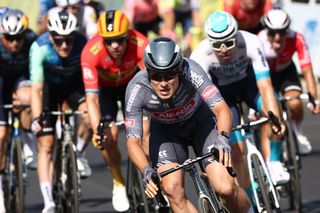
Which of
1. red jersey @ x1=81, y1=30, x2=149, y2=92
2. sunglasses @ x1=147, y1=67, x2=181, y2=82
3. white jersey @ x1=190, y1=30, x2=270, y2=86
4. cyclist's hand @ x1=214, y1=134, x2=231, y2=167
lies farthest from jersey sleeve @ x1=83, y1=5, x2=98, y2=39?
cyclist's hand @ x1=214, y1=134, x2=231, y2=167

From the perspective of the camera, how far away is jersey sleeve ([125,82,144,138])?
9.80m

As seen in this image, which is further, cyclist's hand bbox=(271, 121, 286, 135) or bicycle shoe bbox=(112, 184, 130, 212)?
bicycle shoe bbox=(112, 184, 130, 212)

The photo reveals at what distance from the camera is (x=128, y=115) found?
9.88 meters

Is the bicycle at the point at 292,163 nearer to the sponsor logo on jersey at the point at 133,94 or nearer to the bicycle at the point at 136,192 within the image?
the bicycle at the point at 136,192

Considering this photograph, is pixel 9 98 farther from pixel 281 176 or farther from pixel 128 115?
pixel 128 115

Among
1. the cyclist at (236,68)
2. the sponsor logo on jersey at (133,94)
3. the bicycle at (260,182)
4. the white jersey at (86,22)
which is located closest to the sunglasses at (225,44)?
the cyclist at (236,68)

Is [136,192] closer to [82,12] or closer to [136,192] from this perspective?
[136,192]

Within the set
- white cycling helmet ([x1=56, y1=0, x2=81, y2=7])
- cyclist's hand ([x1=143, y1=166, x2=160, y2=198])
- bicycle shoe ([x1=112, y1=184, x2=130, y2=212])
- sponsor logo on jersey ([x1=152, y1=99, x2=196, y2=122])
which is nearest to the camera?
cyclist's hand ([x1=143, y1=166, x2=160, y2=198])

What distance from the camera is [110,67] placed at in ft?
40.8

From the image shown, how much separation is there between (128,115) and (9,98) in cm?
374

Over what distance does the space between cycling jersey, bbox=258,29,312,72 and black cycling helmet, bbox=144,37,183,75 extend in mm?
3954

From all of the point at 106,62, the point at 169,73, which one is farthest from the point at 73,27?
the point at 169,73

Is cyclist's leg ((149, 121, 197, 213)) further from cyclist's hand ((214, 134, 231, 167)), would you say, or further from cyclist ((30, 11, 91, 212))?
cyclist ((30, 11, 91, 212))

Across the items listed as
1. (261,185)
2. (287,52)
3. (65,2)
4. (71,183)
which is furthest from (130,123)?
(65,2)
